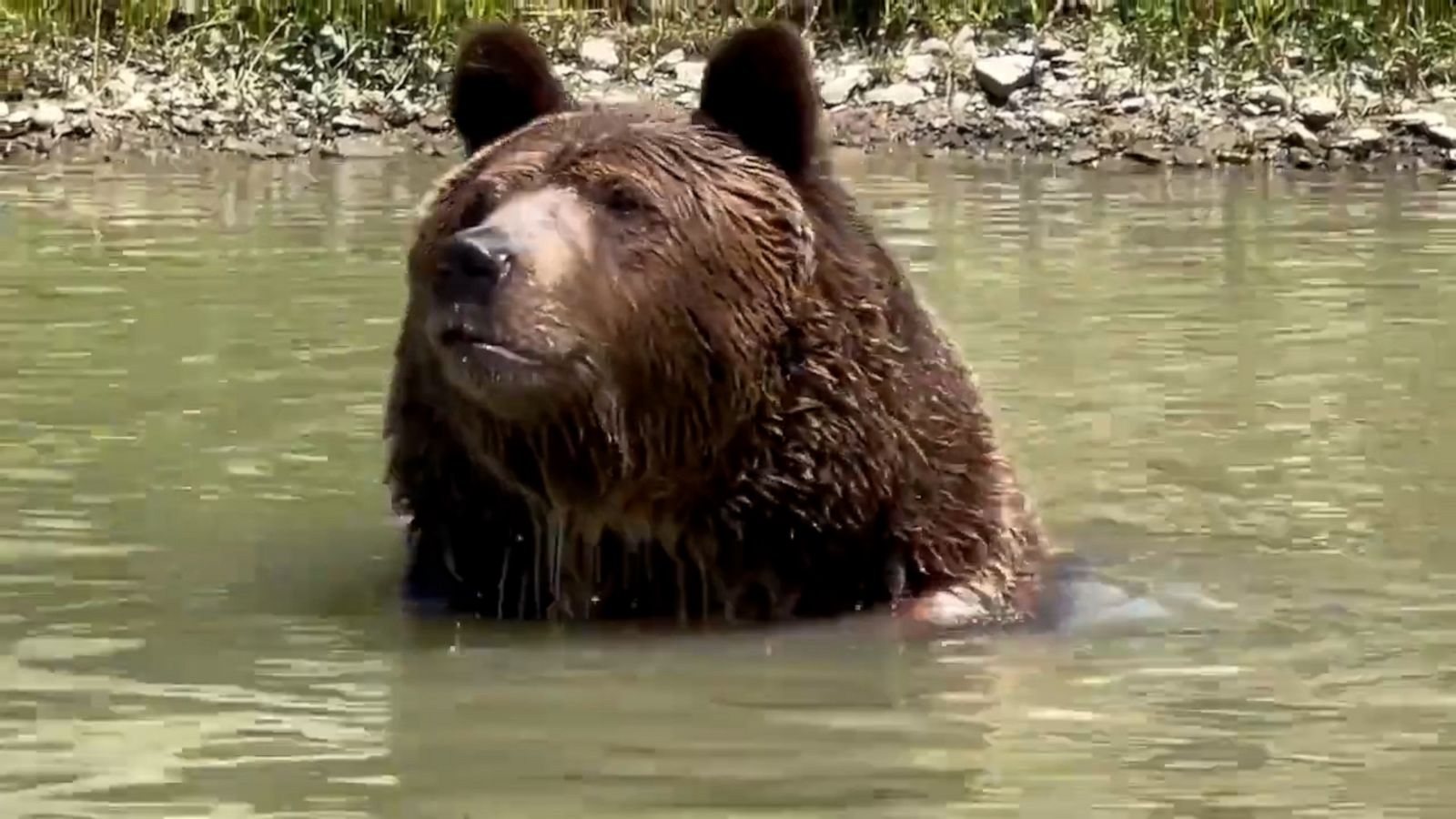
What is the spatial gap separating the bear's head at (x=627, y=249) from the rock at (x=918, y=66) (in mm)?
14221

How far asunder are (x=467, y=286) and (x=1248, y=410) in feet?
13.7

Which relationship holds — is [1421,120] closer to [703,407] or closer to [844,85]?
[844,85]

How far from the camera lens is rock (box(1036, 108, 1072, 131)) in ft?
65.6

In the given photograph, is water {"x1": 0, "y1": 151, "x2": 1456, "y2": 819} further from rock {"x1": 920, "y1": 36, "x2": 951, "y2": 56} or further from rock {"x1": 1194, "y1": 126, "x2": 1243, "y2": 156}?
rock {"x1": 920, "y1": 36, "x2": 951, "y2": 56}

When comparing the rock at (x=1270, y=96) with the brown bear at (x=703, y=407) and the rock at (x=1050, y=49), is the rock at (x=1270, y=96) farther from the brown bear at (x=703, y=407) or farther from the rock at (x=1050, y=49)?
the brown bear at (x=703, y=407)

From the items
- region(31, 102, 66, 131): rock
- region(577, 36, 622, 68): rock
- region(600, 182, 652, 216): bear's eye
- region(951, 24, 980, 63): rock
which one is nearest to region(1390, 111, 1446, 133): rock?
region(951, 24, 980, 63): rock

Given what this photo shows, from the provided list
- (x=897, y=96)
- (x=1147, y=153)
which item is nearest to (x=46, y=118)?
(x=897, y=96)

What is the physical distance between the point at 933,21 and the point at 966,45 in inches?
13.3

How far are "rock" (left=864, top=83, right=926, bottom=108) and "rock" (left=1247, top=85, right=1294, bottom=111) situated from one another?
2233 mm

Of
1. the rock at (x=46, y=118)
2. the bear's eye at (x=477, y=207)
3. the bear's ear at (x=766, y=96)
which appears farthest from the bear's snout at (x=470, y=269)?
the rock at (x=46, y=118)

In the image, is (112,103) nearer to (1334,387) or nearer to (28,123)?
(28,123)

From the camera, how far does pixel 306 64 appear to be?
21.2 metres

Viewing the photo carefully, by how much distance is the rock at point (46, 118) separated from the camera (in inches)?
792

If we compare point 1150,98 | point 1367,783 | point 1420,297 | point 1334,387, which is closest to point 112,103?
point 1150,98
